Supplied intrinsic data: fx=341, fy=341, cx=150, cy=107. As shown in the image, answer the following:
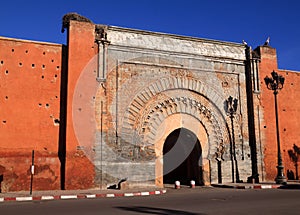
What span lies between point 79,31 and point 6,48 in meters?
2.69

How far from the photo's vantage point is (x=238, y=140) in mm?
14656

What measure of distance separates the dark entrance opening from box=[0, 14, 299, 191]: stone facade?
0.31 ft

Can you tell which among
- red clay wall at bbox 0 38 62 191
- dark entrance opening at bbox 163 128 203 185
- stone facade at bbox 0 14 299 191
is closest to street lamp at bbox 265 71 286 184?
stone facade at bbox 0 14 299 191

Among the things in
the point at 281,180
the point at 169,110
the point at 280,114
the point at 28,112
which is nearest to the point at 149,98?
the point at 169,110

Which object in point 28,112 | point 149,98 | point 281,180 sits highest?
point 149,98

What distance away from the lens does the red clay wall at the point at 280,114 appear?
14820 millimetres

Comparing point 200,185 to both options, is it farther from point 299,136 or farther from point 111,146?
point 299,136

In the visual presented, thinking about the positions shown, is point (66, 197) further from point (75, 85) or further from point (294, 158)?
point (294, 158)

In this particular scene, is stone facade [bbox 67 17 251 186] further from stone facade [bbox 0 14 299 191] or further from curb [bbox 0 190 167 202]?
curb [bbox 0 190 167 202]

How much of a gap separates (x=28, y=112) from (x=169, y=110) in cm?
538

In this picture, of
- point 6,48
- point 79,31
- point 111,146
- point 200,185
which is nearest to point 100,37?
point 79,31

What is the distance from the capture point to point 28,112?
12078 mm

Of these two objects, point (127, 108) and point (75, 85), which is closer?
point (75, 85)

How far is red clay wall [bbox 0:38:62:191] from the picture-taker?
1155cm
